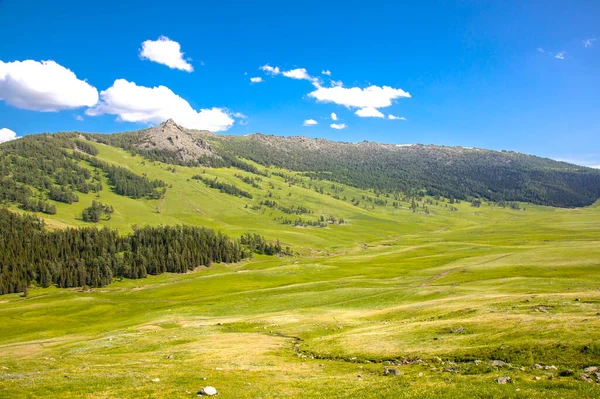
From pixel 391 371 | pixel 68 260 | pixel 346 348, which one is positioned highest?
pixel 391 371

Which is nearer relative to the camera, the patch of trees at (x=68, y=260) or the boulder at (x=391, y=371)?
the boulder at (x=391, y=371)

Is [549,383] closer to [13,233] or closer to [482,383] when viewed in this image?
[482,383]

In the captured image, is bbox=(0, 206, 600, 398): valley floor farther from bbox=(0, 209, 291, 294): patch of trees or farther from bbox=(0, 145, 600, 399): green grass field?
bbox=(0, 209, 291, 294): patch of trees

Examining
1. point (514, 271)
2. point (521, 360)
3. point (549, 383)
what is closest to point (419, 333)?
point (521, 360)

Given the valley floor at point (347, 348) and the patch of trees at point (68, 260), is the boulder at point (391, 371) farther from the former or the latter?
the patch of trees at point (68, 260)

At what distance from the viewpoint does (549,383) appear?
846 inches

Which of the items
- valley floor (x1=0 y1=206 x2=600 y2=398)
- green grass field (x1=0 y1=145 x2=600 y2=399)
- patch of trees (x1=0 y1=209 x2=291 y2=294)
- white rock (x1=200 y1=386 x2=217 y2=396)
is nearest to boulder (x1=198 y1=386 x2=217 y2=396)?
white rock (x1=200 y1=386 x2=217 y2=396)

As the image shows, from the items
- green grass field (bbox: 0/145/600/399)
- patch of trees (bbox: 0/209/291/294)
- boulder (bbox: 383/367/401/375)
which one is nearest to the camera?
green grass field (bbox: 0/145/600/399)

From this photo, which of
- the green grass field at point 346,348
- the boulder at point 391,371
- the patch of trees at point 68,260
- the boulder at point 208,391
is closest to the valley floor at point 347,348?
the green grass field at point 346,348

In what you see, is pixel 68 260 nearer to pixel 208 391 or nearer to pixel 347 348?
pixel 347 348

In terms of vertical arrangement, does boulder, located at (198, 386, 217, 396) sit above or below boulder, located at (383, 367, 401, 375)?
above

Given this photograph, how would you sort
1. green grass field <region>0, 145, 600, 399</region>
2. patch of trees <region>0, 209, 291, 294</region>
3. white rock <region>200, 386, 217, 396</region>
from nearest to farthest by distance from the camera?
white rock <region>200, 386, 217, 396</region> → green grass field <region>0, 145, 600, 399</region> → patch of trees <region>0, 209, 291, 294</region>

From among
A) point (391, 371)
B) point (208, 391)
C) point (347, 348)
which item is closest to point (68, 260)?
point (347, 348)

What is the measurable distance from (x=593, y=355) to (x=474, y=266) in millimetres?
96411
